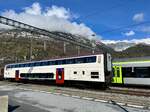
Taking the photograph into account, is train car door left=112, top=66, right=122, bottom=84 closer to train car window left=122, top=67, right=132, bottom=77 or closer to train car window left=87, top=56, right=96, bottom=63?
train car window left=122, top=67, right=132, bottom=77

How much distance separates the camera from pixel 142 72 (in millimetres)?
25609

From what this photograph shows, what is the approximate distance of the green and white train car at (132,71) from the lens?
25.2 metres

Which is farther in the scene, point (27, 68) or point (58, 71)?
point (27, 68)

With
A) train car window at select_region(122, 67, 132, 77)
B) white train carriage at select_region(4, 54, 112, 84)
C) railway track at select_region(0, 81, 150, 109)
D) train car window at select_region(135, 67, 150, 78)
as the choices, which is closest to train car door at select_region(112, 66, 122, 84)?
train car window at select_region(122, 67, 132, 77)

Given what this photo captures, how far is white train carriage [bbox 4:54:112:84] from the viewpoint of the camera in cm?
2564

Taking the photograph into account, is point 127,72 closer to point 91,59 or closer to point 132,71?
point 132,71

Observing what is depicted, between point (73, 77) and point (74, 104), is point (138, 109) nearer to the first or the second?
point (74, 104)

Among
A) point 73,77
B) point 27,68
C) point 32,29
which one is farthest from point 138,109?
point 27,68

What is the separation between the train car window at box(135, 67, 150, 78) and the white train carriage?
2993mm

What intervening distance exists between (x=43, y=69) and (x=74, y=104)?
1864 cm

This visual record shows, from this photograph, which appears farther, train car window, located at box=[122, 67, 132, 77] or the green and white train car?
train car window, located at box=[122, 67, 132, 77]

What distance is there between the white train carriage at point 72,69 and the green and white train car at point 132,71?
1897mm

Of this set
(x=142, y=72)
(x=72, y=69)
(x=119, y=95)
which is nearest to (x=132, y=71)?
(x=142, y=72)

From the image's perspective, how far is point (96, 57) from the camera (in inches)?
1024
